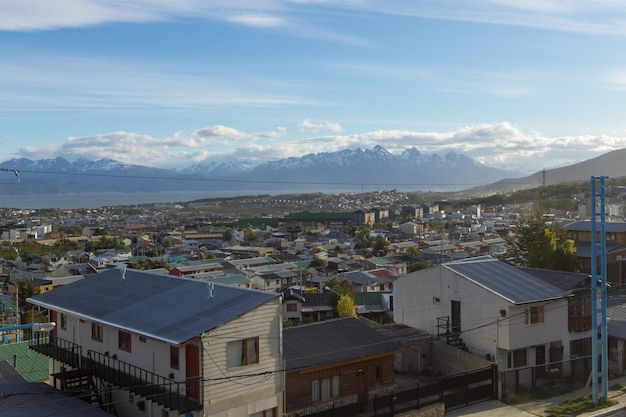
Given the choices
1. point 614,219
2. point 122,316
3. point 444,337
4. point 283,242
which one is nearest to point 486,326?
point 444,337

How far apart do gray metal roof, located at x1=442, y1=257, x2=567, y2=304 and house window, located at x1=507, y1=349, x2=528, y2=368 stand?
174cm

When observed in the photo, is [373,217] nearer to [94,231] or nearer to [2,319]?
[94,231]

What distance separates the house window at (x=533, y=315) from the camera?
20297 mm

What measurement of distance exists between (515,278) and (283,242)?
75705 millimetres

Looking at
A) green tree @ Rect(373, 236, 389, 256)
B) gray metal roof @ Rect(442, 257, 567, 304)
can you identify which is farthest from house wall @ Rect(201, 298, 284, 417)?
green tree @ Rect(373, 236, 389, 256)

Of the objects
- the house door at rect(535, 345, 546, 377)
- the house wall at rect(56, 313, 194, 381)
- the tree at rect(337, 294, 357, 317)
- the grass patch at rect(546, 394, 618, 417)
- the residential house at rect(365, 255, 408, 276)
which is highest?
the house wall at rect(56, 313, 194, 381)

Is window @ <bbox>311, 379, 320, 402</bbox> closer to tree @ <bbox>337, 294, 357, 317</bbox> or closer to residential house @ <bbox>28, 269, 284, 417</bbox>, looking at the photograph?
residential house @ <bbox>28, 269, 284, 417</bbox>

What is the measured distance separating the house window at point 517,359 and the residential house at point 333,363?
415 centimetres

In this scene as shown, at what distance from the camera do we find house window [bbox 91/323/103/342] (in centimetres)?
1667

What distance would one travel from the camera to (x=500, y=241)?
8181 centimetres

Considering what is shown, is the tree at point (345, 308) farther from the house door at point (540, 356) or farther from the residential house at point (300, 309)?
the house door at point (540, 356)

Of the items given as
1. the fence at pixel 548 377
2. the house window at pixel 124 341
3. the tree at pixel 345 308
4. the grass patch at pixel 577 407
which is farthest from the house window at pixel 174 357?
the tree at pixel 345 308

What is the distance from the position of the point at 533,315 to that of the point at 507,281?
1580 millimetres

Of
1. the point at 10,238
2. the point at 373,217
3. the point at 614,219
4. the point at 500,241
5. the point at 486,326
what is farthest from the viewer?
the point at 373,217
